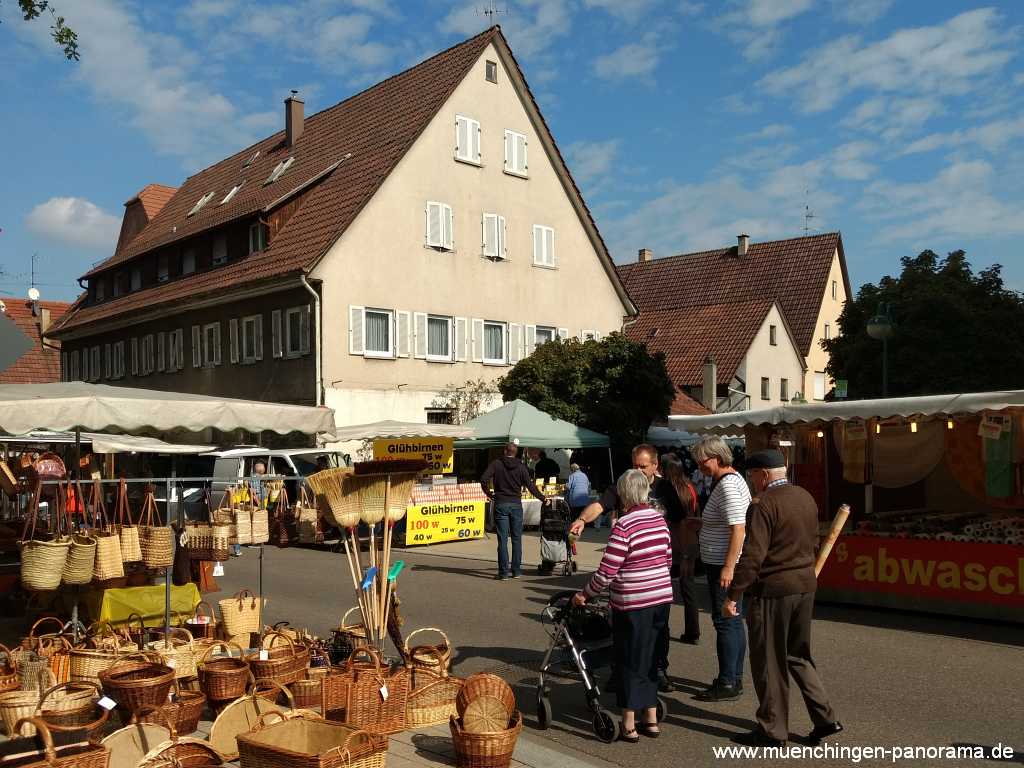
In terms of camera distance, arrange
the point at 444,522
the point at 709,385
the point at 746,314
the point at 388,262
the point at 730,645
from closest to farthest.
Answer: the point at 730,645 < the point at 444,522 < the point at 388,262 < the point at 709,385 < the point at 746,314

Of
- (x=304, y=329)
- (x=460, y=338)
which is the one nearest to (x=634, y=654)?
(x=304, y=329)

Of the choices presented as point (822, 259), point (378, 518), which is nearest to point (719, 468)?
point (378, 518)

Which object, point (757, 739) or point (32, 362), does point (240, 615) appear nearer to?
point (757, 739)

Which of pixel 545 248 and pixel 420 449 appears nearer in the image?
pixel 420 449

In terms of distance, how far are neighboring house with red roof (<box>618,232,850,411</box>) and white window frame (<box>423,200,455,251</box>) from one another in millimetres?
14828

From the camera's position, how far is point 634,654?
21.2 feet

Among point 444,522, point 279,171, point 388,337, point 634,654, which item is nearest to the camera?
point 634,654

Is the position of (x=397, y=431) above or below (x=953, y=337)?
below

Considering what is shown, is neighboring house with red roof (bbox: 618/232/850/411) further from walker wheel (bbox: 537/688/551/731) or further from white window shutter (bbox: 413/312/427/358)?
walker wheel (bbox: 537/688/551/731)

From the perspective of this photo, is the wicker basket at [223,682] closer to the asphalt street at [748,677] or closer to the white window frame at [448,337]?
the asphalt street at [748,677]

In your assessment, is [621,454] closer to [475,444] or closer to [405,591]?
[475,444]

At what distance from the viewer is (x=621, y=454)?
27875 millimetres

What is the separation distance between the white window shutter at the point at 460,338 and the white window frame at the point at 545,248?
372 centimetres

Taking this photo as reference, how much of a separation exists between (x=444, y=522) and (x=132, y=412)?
1189cm
